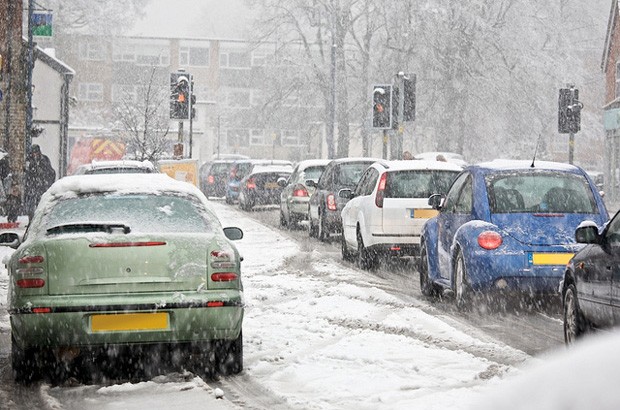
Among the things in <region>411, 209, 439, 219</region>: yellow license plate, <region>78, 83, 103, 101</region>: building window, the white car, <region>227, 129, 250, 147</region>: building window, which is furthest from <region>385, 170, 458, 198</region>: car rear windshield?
<region>78, 83, 103, 101</region>: building window

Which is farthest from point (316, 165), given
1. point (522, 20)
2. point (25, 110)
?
point (522, 20)

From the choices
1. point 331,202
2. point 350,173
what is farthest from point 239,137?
point 331,202

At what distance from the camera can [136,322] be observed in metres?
7.99

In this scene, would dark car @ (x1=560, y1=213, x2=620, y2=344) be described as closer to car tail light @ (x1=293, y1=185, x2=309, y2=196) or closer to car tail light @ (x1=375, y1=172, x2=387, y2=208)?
car tail light @ (x1=375, y1=172, x2=387, y2=208)

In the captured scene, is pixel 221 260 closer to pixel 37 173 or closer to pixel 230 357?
pixel 230 357

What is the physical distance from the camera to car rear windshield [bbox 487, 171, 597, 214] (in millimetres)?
12039

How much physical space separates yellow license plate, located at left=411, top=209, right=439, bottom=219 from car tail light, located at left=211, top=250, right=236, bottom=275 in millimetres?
8392

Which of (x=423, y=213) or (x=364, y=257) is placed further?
(x=364, y=257)

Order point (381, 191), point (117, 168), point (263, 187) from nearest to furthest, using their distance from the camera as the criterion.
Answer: point (381, 191) → point (117, 168) → point (263, 187)

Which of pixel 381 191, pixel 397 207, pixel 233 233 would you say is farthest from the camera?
pixel 381 191

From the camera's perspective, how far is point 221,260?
27.2ft

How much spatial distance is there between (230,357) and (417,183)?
28.9 ft

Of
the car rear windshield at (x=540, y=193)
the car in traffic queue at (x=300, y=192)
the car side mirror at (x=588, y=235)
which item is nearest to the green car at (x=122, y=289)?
the car side mirror at (x=588, y=235)

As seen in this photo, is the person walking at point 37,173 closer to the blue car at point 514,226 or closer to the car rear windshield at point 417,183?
the car rear windshield at point 417,183
